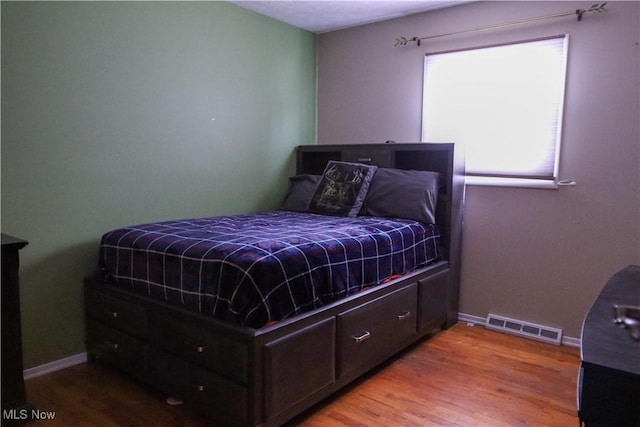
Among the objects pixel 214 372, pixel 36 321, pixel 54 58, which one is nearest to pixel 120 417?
pixel 214 372

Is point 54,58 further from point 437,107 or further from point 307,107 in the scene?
point 437,107

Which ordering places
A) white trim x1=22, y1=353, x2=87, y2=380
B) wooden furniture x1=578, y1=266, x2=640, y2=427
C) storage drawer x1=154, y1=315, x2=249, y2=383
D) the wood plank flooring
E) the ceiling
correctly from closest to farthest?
1. wooden furniture x1=578, y1=266, x2=640, y2=427
2. storage drawer x1=154, y1=315, x2=249, y2=383
3. the wood plank flooring
4. white trim x1=22, y1=353, x2=87, y2=380
5. the ceiling

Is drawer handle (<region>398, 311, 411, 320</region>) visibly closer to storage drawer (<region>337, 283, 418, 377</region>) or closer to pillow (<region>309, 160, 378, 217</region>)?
storage drawer (<region>337, 283, 418, 377</region>)

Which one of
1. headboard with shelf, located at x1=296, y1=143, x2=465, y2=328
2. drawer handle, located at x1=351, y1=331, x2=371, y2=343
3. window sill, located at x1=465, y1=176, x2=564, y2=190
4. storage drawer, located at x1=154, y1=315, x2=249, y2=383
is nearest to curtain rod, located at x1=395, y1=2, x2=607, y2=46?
headboard with shelf, located at x1=296, y1=143, x2=465, y2=328

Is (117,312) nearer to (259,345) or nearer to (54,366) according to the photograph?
(54,366)

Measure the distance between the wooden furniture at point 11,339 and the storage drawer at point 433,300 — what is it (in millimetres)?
2011

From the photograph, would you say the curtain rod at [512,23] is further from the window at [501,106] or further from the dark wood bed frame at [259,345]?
the dark wood bed frame at [259,345]

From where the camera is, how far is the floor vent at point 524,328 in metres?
2.78

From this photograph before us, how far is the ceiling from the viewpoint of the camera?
10.00 ft

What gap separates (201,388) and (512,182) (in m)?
2.27

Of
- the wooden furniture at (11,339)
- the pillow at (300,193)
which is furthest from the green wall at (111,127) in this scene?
the wooden furniture at (11,339)

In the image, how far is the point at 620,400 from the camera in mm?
771

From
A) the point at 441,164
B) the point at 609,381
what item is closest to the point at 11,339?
the point at 609,381

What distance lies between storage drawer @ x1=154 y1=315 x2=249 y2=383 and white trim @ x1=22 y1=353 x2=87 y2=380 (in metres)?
0.72
